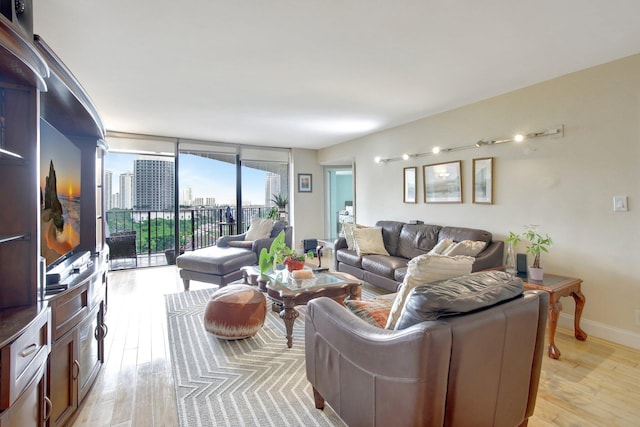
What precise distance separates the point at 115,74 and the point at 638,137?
177 inches

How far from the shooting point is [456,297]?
3.94 feet

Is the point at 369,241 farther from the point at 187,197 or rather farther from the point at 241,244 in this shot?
the point at 187,197

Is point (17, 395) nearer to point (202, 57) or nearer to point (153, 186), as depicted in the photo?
point (202, 57)

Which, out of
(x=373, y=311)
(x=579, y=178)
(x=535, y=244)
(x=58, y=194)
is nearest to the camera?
(x=373, y=311)

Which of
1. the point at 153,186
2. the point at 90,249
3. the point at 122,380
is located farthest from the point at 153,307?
the point at 153,186

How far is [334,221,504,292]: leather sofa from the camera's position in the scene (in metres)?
3.32

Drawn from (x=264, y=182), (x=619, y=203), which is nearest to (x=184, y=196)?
(x=264, y=182)

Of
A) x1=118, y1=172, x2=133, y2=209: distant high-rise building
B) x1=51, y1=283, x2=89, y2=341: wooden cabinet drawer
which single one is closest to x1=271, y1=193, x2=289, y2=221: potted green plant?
x1=118, y1=172, x2=133, y2=209: distant high-rise building

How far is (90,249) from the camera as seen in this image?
257cm

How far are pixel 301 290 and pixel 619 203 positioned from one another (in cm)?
277

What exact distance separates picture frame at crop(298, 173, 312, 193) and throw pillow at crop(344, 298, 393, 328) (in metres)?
4.98

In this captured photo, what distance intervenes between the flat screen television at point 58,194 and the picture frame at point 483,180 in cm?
397

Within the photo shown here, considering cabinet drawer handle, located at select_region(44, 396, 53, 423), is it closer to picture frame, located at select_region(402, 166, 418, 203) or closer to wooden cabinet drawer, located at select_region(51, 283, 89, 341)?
wooden cabinet drawer, located at select_region(51, 283, 89, 341)

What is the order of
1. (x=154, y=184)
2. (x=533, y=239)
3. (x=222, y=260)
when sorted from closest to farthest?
(x=533, y=239), (x=222, y=260), (x=154, y=184)
